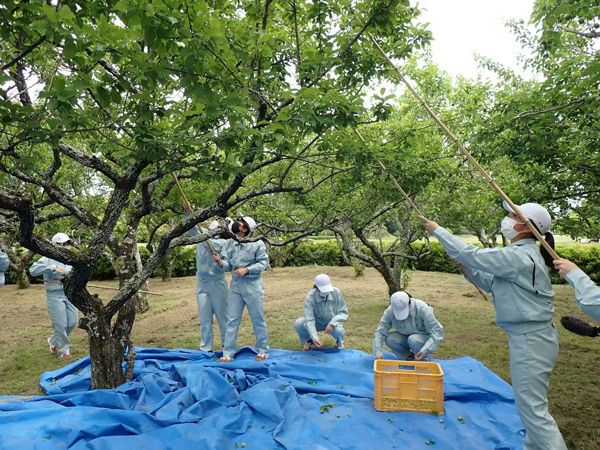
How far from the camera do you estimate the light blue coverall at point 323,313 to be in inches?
214

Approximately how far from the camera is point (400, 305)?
4504 mm

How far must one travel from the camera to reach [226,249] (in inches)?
237

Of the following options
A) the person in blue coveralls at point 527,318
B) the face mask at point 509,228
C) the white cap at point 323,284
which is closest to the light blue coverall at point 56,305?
the white cap at point 323,284

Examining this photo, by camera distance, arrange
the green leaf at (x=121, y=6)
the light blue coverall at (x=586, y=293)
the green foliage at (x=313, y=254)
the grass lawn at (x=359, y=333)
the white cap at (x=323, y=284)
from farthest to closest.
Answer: the green foliage at (x=313, y=254) → the white cap at (x=323, y=284) → the grass lawn at (x=359, y=333) → the light blue coverall at (x=586, y=293) → the green leaf at (x=121, y=6)

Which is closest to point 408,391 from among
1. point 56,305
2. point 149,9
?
point 149,9

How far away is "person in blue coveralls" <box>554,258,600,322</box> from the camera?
2428 millimetres

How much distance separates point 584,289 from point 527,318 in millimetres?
446

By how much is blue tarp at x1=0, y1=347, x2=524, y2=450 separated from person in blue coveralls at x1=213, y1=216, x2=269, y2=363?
0.76 meters

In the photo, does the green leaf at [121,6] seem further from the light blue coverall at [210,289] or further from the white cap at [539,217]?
the light blue coverall at [210,289]

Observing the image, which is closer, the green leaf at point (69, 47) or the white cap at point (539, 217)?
the green leaf at point (69, 47)

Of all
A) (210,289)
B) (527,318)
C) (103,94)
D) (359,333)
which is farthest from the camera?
(359,333)

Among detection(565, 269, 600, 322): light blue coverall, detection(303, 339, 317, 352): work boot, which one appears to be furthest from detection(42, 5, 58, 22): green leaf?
detection(303, 339, 317, 352): work boot

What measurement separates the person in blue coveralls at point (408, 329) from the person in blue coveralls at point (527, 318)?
155 centimetres

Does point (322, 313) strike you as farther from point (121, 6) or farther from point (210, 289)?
point (121, 6)
